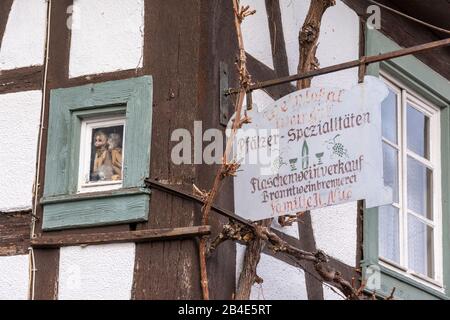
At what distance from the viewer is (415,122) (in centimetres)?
836

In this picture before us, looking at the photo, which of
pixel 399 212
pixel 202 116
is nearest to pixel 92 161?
pixel 202 116

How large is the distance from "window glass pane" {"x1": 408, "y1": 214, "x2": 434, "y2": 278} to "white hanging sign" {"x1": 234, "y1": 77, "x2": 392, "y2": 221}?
1.92 meters

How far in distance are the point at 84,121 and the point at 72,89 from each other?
0.17m

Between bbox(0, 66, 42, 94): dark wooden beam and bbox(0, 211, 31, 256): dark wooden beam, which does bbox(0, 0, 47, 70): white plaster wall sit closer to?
bbox(0, 66, 42, 94): dark wooden beam

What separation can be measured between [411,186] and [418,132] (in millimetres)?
398

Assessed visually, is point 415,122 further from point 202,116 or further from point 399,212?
point 202,116

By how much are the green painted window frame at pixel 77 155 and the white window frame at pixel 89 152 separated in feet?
0.08

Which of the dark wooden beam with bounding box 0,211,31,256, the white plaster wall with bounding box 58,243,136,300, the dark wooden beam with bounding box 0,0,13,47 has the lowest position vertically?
the white plaster wall with bounding box 58,243,136,300

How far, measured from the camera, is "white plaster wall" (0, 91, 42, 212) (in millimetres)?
6773

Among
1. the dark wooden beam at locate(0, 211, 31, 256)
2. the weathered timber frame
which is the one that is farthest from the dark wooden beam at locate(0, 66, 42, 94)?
the dark wooden beam at locate(0, 211, 31, 256)

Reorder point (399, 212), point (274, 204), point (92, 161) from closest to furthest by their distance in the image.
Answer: point (274, 204) → point (92, 161) → point (399, 212)

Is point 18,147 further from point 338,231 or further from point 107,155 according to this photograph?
point 338,231

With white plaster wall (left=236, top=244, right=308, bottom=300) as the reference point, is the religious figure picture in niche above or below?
above

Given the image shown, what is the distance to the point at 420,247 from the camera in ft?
26.6
